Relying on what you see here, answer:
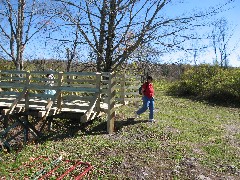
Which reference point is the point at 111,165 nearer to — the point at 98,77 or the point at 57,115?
the point at 98,77

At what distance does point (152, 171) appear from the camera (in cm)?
685

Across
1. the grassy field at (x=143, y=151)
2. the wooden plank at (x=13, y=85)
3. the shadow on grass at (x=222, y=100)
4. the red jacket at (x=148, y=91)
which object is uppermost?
the wooden plank at (x=13, y=85)

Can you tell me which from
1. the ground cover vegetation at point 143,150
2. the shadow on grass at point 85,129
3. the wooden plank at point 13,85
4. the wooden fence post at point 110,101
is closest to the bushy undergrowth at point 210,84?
the ground cover vegetation at point 143,150

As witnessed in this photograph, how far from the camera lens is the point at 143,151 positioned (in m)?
7.89

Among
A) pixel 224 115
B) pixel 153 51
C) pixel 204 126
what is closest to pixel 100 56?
pixel 153 51

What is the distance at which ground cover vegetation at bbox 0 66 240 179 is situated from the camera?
22.4ft

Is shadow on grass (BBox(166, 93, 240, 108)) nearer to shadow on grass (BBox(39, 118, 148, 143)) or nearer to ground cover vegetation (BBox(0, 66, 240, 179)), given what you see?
ground cover vegetation (BBox(0, 66, 240, 179))

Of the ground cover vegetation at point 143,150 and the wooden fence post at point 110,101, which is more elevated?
the wooden fence post at point 110,101

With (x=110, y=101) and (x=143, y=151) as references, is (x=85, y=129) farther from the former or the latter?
(x=143, y=151)

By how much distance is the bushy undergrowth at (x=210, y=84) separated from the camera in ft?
63.4

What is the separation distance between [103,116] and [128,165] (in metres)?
4.49

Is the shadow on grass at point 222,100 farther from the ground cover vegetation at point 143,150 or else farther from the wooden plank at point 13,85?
the wooden plank at point 13,85

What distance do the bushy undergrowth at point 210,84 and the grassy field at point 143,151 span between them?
8.56 m

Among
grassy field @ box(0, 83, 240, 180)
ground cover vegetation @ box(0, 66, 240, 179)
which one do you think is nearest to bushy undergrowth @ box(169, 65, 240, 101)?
ground cover vegetation @ box(0, 66, 240, 179)
